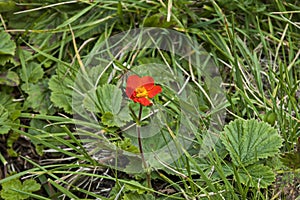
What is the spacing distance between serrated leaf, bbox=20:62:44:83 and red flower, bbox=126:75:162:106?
600mm

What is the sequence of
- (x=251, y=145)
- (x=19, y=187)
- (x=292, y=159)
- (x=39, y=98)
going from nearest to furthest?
1. (x=292, y=159)
2. (x=251, y=145)
3. (x=19, y=187)
4. (x=39, y=98)

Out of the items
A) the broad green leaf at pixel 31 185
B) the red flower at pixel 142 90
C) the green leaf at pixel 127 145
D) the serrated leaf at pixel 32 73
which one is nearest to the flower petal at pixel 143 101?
the red flower at pixel 142 90

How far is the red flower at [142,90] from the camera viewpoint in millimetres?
1628

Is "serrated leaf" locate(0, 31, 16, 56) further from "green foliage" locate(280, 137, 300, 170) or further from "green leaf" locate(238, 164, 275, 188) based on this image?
"green foliage" locate(280, 137, 300, 170)

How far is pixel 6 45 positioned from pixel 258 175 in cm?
116

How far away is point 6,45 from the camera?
2164 millimetres

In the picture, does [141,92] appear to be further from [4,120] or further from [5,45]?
[5,45]

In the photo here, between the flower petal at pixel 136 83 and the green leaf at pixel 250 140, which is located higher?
the flower petal at pixel 136 83

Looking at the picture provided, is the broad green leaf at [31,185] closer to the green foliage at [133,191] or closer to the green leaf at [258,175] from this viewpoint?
the green foliage at [133,191]

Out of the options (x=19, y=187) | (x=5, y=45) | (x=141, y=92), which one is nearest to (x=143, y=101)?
(x=141, y=92)

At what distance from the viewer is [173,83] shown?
2.10 meters

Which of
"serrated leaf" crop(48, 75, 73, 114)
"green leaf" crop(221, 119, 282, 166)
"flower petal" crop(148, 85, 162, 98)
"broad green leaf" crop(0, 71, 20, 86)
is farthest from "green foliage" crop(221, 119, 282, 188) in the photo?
"broad green leaf" crop(0, 71, 20, 86)

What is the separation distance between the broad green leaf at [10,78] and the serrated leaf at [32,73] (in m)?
0.03

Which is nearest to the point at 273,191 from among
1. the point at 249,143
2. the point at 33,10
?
the point at 249,143
